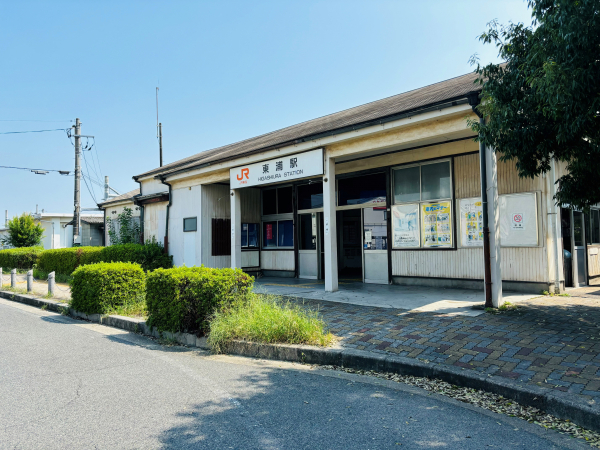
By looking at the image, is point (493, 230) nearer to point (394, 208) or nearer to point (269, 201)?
point (394, 208)

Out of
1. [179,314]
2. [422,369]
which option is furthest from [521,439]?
[179,314]

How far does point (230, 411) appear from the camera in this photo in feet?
13.2

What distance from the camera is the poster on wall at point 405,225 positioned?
10805mm

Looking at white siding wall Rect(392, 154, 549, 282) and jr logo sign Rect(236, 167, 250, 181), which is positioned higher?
jr logo sign Rect(236, 167, 250, 181)

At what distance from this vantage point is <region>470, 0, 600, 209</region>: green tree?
184 inches

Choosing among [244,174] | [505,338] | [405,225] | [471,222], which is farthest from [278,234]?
[505,338]

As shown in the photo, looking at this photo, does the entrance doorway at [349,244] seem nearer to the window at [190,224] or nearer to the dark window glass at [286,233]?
the dark window glass at [286,233]

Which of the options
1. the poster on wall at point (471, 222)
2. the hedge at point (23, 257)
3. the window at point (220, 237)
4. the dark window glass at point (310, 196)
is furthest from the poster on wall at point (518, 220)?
the hedge at point (23, 257)

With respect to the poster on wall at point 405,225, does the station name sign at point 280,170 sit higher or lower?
higher

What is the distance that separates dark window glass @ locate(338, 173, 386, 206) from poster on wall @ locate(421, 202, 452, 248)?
4.50 ft

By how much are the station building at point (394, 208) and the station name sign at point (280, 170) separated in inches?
Answer: 1.2

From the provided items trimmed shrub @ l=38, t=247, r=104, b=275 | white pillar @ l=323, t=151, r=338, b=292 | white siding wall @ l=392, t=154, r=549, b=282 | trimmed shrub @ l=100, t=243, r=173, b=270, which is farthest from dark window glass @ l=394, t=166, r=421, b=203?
trimmed shrub @ l=38, t=247, r=104, b=275

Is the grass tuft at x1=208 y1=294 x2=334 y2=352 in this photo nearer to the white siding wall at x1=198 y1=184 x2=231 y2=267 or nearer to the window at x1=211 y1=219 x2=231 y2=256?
the white siding wall at x1=198 y1=184 x2=231 y2=267

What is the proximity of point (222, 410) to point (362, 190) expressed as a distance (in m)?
8.88
